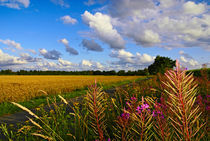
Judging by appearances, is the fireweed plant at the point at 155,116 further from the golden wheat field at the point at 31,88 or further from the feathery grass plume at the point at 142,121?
the golden wheat field at the point at 31,88

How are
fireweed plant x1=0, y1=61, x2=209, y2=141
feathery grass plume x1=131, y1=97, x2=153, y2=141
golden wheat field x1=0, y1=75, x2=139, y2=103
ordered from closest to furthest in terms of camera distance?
fireweed plant x1=0, y1=61, x2=209, y2=141
feathery grass plume x1=131, y1=97, x2=153, y2=141
golden wheat field x1=0, y1=75, x2=139, y2=103

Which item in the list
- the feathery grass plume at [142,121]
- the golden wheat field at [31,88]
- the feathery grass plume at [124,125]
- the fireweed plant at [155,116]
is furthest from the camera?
the golden wheat field at [31,88]

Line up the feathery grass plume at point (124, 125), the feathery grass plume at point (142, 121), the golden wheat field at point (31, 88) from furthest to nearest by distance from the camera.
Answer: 1. the golden wheat field at point (31, 88)
2. the feathery grass plume at point (124, 125)
3. the feathery grass plume at point (142, 121)

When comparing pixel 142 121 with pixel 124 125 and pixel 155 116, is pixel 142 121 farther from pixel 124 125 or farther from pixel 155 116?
pixel 124 125

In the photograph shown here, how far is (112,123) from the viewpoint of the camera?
2982 mm

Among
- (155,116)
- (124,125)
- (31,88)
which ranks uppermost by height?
(155,116)

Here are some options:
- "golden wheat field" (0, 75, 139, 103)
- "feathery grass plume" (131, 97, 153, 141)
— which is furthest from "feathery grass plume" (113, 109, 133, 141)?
"golden wheat field" (0, 75, 139, 103)

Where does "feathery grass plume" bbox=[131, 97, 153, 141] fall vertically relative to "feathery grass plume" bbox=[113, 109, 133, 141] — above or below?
above

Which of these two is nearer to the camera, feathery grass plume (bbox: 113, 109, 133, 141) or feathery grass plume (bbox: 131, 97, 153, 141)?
A: feathery grass plume (bbox: 131, 97, 153, 141)

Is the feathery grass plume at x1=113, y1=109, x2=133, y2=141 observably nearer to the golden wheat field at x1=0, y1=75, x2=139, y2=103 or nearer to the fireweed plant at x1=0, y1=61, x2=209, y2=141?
the fireweed plant at x1=0, y1=61, x2=209, y2=141

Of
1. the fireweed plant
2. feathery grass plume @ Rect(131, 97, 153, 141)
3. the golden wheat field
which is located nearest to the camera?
the fireweed plant

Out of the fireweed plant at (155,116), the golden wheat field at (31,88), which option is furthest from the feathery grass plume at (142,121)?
the golden wheat field at (31,88)

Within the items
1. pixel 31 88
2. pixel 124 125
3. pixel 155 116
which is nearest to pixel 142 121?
pixel 155 116

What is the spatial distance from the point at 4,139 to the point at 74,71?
100885 mm
